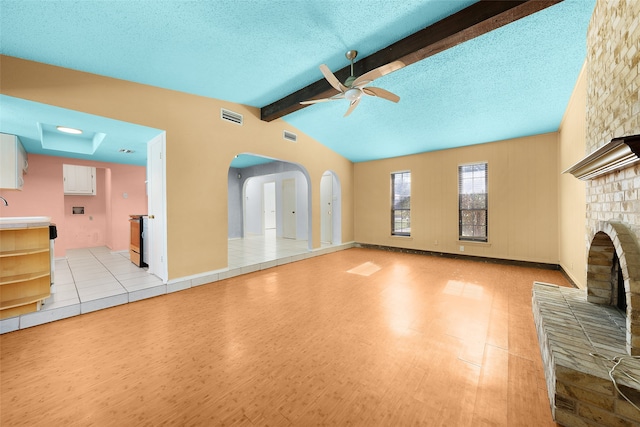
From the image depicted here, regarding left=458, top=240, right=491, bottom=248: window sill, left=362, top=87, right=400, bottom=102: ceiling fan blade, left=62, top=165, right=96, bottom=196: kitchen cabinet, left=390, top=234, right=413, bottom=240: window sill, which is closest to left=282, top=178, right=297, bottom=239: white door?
left=390, top=234, right=413, bottom=240: window sill

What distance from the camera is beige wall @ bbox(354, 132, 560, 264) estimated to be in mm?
4641

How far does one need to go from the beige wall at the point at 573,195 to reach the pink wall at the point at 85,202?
28.8ft

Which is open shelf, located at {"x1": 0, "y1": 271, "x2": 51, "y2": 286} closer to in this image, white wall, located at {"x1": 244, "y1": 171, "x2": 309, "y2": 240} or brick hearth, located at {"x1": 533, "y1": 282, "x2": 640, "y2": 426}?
brick hearth, located at {"x1": 533, "y1": 282, "x2": 640, "y2": 426}

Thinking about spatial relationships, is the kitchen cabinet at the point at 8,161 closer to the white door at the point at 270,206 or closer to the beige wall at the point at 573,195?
the white door at the point at 270,206

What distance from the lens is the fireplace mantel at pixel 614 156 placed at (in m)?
1.28

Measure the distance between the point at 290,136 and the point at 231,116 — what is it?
4.87ft

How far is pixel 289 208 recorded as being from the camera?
336 inches

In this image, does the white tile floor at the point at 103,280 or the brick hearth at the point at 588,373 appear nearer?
the brick hearth at the point at 588,373

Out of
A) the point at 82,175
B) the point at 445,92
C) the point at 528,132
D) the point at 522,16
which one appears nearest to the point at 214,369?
the point at 522,16

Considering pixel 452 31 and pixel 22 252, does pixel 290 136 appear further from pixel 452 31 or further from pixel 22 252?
pixel 22 252

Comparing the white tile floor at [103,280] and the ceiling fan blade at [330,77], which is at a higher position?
the ceiling fan blade at [330,77]

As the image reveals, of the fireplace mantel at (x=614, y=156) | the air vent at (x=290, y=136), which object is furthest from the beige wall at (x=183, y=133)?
the fireplace mantel at (x=614, y=156)

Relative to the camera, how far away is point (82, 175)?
20.4 feet

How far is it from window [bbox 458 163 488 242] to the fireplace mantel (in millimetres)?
3532
